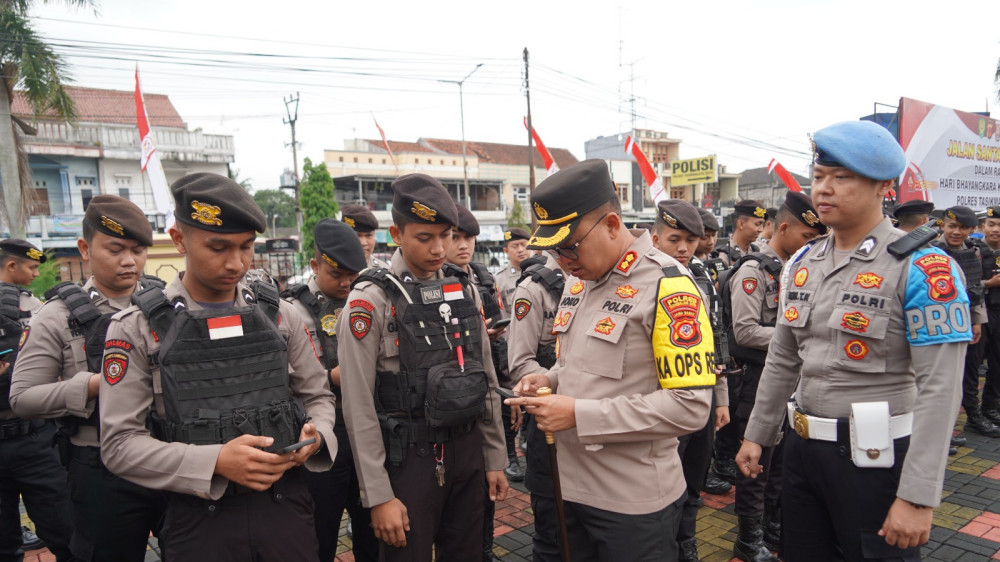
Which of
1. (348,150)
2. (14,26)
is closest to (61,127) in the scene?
(14,26)

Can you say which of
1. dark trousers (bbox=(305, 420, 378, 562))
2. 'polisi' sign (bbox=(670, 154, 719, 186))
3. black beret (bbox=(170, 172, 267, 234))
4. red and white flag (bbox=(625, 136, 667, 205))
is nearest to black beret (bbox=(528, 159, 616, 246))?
black beret (bbox=(170, 172, 267, 234))

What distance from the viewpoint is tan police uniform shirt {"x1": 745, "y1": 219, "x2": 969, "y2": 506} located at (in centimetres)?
195

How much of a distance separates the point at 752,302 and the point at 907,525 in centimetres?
243

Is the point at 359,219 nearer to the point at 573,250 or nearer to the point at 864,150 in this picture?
the point at 573,250

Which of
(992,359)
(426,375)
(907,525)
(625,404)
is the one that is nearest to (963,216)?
(992,359)

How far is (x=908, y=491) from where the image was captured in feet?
6.42

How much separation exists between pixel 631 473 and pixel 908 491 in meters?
0.98

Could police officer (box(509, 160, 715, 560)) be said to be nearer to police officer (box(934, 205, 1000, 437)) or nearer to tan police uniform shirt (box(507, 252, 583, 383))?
tan police uniform shirt (box(507, 252, 583, 383))

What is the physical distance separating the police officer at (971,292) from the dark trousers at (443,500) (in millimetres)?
5604

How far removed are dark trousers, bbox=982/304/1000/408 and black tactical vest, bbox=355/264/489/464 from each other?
6.70m

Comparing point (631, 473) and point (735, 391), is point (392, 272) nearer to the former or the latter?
point (631, 473)

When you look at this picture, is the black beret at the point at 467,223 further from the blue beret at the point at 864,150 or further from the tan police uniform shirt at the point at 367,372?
the blue beret at the point at 864,150

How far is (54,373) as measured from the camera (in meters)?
2.90

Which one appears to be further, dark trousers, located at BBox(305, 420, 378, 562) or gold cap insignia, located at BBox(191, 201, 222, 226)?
dark trousers, located at BBox(305, 420, 378, 562)
